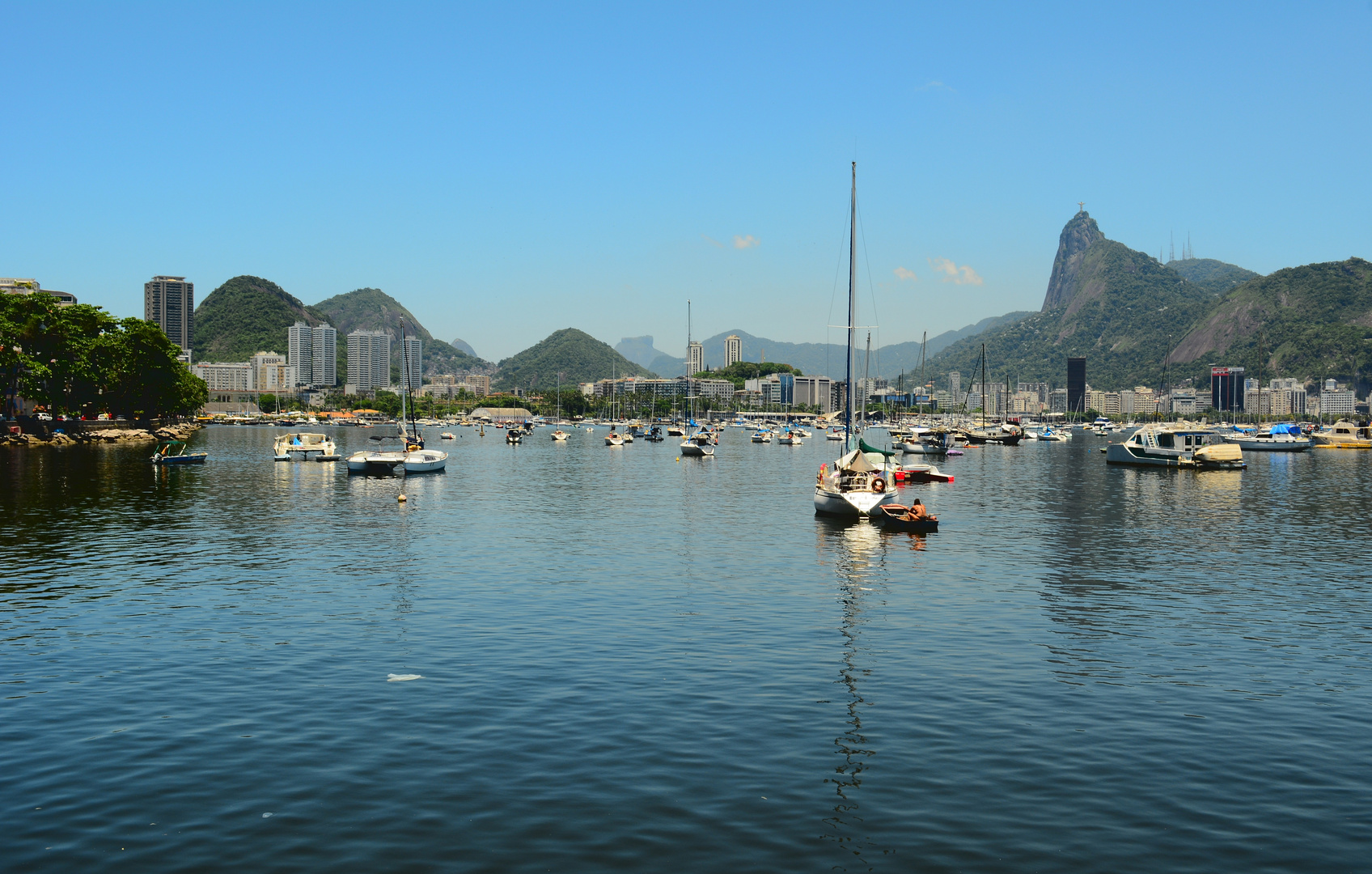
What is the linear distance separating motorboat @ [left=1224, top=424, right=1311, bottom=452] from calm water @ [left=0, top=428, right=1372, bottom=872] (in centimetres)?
13780

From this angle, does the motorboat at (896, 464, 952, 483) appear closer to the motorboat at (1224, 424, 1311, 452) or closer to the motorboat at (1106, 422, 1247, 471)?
the motorboat at (1106, 422, 1247, 471)

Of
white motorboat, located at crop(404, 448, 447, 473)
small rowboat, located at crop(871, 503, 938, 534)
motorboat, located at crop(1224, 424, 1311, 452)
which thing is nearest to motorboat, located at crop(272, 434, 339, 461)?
white motorboat, located at crop(404, 448, 447, 473)

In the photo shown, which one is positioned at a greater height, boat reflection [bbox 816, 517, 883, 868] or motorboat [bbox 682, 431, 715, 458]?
motorboat [bbox 682, 431, 715, 458]

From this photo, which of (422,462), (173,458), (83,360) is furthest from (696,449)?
(83,360)

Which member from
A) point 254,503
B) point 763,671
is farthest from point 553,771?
point 254,503

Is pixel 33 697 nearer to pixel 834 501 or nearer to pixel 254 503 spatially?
pixel 834 501

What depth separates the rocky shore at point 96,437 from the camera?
138m

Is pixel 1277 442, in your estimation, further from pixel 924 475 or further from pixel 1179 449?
pixel 924 475

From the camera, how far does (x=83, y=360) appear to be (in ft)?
459

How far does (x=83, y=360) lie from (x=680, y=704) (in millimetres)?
149241

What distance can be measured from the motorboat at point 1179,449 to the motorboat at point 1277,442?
48315mm

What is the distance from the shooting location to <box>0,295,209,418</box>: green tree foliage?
132500 mm

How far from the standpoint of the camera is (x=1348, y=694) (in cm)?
2247

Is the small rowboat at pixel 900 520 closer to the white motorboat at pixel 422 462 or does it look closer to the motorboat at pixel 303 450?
the white motorboat at pixel 422 462
